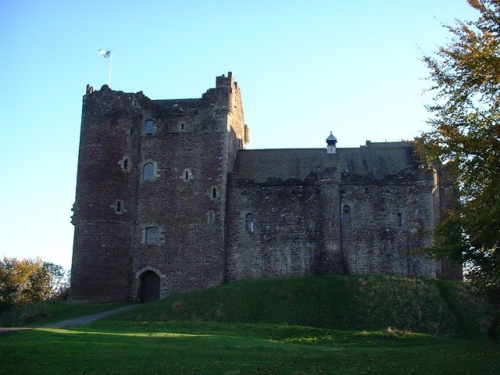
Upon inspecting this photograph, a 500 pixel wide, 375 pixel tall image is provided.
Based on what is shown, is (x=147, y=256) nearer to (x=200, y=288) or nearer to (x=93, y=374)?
(x=200, y=288)

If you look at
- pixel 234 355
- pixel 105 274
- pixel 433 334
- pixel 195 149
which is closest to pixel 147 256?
pixel 105 274

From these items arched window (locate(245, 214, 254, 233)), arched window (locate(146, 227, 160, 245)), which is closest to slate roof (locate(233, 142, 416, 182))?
arched window (locate(245, 214, 254, 233))

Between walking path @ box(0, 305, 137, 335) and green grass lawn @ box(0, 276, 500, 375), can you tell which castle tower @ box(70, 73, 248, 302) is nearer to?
walking path @ box(0, 305, 137, 335)

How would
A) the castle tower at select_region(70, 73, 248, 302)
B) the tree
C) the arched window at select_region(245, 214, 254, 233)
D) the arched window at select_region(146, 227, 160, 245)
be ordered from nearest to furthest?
the tree
the castle tower at select_region(70, 73, 248, 302)
the arched window at select_region(245, 214, 254, 233)
the arched window at select_region(146, 227, 160, 245)

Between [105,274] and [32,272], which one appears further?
[32,272]

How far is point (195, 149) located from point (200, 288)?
1049 centimetres

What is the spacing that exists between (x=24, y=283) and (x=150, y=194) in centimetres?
2834

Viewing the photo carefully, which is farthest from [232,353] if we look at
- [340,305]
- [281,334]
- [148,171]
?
[148,171]

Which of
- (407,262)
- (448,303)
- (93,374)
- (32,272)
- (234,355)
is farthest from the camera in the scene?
(32,272)

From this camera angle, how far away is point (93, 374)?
1866 cm

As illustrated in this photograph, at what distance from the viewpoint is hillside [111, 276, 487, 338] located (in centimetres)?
3497

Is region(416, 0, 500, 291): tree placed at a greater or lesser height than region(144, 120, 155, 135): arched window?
lesser

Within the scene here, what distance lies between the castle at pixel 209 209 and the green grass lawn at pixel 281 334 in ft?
11.7

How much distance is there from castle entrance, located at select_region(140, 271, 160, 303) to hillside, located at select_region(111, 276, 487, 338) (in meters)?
4.73
